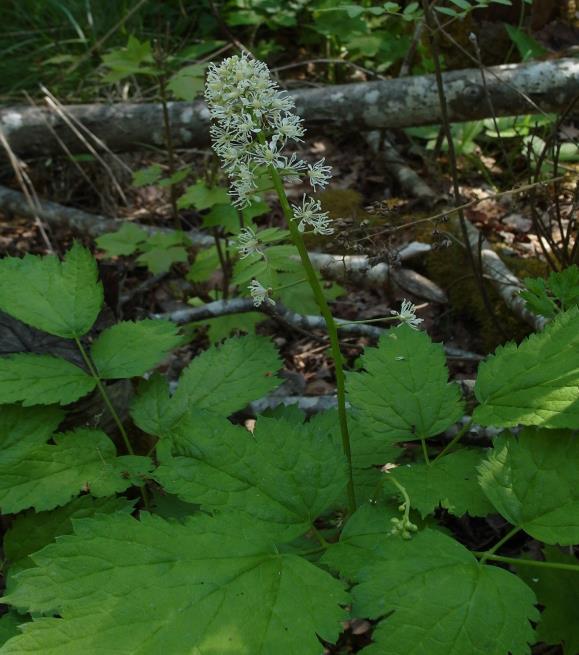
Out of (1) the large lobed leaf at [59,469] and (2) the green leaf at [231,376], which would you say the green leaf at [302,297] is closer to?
(2) the green leaf at [231,376]

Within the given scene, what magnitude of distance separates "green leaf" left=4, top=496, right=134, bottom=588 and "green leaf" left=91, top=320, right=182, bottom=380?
37cm

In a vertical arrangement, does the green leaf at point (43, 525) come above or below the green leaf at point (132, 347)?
below

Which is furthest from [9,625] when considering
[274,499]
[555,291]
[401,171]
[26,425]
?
[401,171]

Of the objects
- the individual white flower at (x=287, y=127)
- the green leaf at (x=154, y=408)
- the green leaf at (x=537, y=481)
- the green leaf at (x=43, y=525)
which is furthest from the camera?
the green leaf at (x=154, y=408)

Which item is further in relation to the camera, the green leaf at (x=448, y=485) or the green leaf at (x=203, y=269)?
the green leaf at (x=203, y=269)

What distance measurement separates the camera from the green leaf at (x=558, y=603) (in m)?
1.68

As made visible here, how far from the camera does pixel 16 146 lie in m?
4.93

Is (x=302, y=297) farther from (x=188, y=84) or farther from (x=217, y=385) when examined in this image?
(x=188, y=84)

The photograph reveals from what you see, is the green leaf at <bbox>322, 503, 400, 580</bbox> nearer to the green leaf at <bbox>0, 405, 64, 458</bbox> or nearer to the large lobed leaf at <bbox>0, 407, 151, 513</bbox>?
the large lobed leaf at <bbox>0, 407, 151, 513</bbox>

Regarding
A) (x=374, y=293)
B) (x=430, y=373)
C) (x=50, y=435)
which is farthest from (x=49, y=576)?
(x=374, y=293)

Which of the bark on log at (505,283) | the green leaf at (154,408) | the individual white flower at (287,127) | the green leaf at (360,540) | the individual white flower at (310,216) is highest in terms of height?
the individual white flower at (287,127)

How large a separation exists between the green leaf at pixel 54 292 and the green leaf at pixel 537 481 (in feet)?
4.18

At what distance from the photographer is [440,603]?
131cm

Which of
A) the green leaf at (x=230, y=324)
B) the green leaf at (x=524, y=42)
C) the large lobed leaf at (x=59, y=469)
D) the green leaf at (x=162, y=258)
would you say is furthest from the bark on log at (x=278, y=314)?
the green leaf at (x=524, y=42)
